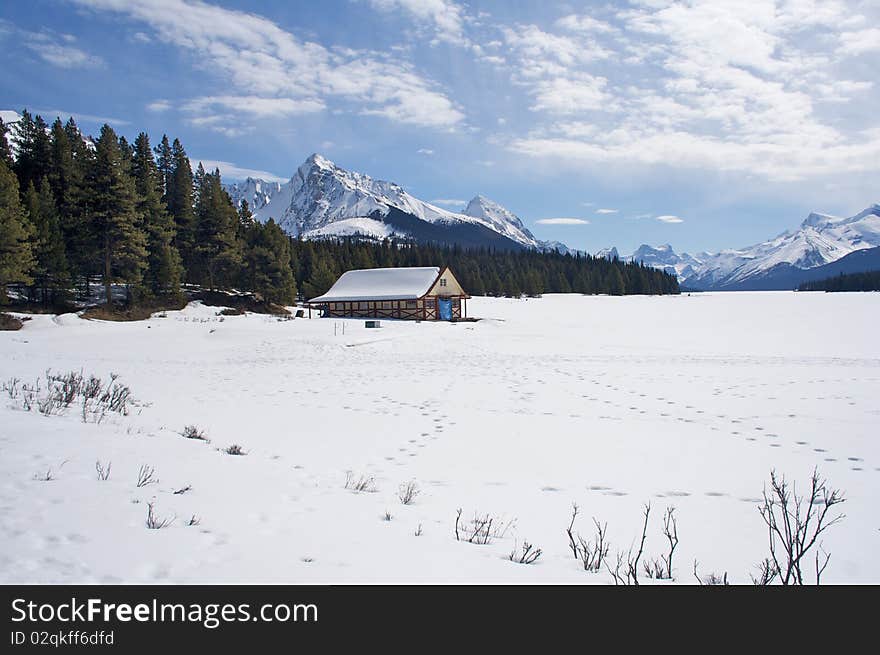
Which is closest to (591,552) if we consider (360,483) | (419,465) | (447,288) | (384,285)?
(360,483)

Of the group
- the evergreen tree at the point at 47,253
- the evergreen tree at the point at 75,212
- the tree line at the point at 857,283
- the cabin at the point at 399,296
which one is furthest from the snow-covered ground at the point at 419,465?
the tree line at the point at 857,283

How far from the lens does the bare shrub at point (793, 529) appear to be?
368 centimetres

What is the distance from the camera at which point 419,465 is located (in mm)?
7449

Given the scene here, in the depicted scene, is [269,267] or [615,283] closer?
[269,267]

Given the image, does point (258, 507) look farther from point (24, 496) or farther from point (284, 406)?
point (284, 406)

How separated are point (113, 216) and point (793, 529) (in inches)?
1639

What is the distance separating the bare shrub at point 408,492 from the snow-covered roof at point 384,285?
138 ft

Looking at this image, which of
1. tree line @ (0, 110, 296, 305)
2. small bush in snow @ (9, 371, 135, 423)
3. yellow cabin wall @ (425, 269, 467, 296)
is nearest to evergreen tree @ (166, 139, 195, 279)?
tree line @ (0, 110, 296, 305)

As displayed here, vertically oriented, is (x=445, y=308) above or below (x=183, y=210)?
below

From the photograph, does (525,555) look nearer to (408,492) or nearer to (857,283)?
(408,492)

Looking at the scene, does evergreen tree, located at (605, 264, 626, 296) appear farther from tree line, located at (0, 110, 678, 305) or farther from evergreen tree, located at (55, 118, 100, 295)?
evergreen tree, located at (55, 118, 100, 295)

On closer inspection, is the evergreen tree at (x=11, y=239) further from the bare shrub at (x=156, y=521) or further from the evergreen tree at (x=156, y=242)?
the bare shrub at (x=156, y=521)
